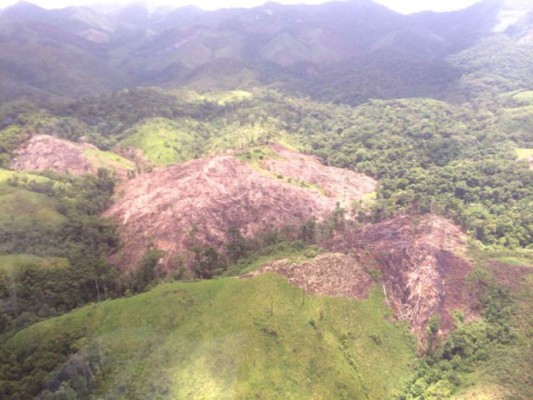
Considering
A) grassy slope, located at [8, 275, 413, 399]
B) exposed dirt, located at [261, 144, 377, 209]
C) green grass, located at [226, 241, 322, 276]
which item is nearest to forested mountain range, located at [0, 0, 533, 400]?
grassy slope, located at [8, 275, 413, 399]

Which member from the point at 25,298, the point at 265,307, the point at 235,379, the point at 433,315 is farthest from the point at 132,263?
the point at 433,315

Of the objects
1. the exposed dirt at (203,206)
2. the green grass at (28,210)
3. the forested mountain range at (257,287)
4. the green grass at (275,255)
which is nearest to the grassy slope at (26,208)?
the green grass at (28,210)

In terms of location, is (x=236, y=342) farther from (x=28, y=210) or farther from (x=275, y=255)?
(x=28, y=210)

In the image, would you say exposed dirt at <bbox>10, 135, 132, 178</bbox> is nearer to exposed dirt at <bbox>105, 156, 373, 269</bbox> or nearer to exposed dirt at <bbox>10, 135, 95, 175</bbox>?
exposed dirt at <bbox>10, 135, 95, 175</bbox>

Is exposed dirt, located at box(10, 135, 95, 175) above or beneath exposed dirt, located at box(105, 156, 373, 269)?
beneath

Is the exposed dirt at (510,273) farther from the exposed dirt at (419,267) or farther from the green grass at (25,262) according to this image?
the green grass at (25,262)

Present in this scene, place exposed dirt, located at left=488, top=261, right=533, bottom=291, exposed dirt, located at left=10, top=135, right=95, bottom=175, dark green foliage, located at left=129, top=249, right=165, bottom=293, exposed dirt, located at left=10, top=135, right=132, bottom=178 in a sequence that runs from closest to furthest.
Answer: exposed dirt, located at left=488, top=261, right=533, bottom=291 < dark green foliage, located at left=129, top=249, right=165, bottom=293 < exposed dirt, located at left=10, top=135, right=132, bottom=178 < exposed dirt, located at left=10, top=135, right=95, bottom=175
